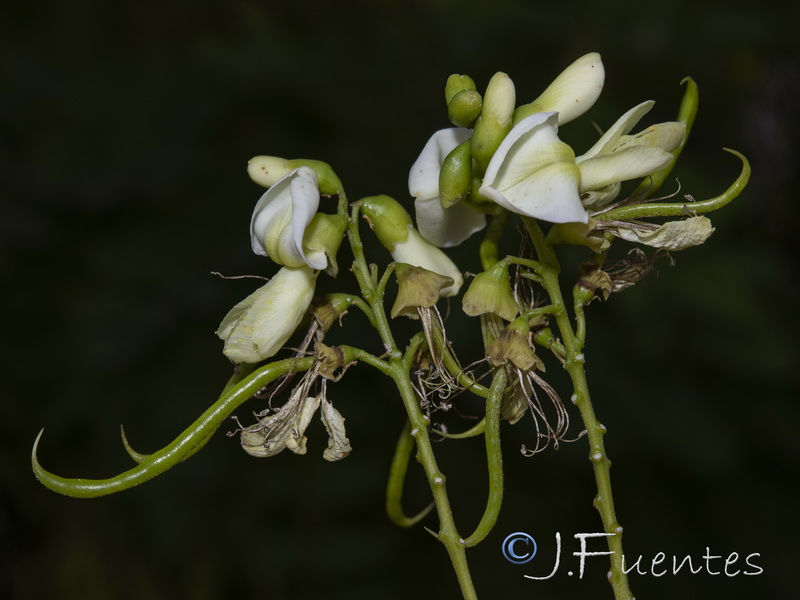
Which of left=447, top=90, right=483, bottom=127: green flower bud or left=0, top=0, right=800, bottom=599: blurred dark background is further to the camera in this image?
left=0, top=0, right=800, bottom=599: blurred dark background

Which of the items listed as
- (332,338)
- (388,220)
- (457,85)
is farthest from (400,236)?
(332,338)

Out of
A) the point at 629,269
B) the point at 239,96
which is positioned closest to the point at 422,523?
the point at 239,96

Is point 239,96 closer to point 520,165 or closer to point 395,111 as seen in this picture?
point 395,111

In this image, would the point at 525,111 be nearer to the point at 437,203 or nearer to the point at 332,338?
the point at 437,203

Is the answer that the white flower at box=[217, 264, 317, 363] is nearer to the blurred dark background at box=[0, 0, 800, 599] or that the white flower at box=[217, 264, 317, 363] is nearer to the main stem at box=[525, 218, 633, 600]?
the main stem at box=[525, 218, 633, 600]

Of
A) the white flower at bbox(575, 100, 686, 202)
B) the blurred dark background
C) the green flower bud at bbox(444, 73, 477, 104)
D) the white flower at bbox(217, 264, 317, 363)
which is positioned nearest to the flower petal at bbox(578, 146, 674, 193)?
the white flower at bbox(575, 100, 686, 202)

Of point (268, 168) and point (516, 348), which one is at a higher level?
point (268, 168)

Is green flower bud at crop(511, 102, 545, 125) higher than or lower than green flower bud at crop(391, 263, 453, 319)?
higher
